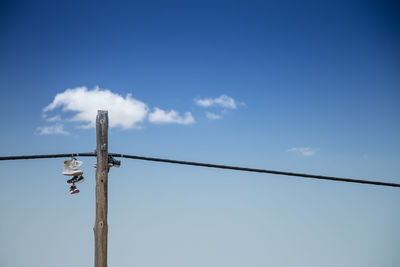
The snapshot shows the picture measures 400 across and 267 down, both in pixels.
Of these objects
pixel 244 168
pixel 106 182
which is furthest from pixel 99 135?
pixel 244 168

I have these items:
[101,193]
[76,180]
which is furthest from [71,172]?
[101,193]

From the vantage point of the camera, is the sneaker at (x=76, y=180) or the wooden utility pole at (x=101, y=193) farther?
the sneaker at (x=76, y=180)

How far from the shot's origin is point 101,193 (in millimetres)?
4957

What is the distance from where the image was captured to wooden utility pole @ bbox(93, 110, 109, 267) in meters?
4.89

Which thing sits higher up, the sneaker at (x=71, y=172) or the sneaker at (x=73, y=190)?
the sneaker at (x=71, y=172)

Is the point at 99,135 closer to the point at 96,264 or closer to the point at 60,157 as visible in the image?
the point at 60,157

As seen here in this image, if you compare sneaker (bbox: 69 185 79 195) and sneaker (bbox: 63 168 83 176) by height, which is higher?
sneaker (bbox: 63 168 83 176)

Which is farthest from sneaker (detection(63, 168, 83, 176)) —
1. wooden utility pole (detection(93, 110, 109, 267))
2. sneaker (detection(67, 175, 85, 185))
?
wooden utility pole (detection(93, 110, 109, 267))

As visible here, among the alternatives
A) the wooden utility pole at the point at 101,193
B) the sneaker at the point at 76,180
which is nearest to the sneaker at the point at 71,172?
the sneaker at the point at 76,180

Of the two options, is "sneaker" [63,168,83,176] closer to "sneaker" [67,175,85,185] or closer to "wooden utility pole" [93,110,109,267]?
"sneaker" [67,175,85,185]

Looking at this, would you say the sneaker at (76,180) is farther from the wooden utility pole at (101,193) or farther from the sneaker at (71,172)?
the wooden utility pole at (101,193)

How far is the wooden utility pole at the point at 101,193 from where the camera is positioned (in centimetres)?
489

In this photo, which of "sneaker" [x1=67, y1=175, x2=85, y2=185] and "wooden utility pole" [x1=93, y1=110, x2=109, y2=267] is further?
"sneaker" [x1=67, y1=175, x2=85, y2=185]

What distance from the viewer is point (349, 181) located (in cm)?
568
